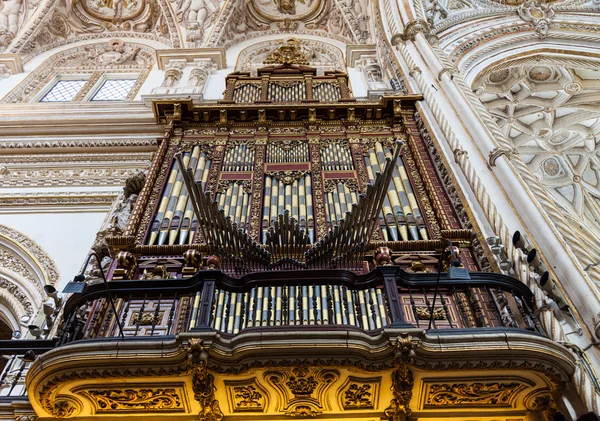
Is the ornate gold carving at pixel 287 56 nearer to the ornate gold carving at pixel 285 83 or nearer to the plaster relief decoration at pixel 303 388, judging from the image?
the ornate gold carving at pixel 285 83

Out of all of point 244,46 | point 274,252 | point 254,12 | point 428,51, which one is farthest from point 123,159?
point 254,12

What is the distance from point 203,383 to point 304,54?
40.7ft

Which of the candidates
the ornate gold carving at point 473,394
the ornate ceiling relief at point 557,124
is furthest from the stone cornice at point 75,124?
the ornate ceiling relief at point 557,124

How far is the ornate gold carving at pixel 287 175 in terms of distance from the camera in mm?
8189

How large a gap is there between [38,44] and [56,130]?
255 inches

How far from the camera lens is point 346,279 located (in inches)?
204

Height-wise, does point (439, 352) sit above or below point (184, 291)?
below

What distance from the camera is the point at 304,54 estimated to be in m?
15.3

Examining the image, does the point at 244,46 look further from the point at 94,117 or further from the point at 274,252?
the point at 274,252

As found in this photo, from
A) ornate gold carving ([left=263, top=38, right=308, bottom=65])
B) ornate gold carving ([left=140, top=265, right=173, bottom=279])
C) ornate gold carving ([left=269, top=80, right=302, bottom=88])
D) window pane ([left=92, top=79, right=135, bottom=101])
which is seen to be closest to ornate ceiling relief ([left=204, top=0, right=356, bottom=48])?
ornate gold carving ([left=263, top=38, right=308, bottom=65])

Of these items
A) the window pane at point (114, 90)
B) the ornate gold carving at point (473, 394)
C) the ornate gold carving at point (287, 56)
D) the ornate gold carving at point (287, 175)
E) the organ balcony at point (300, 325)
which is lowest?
the ornate gold carving at point (473, 394)

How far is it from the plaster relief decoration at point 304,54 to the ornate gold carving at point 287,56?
431mm

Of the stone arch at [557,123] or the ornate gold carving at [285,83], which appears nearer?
the ornate gold carving at [285,83]

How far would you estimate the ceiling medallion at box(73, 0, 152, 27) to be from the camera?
16.2 metres
